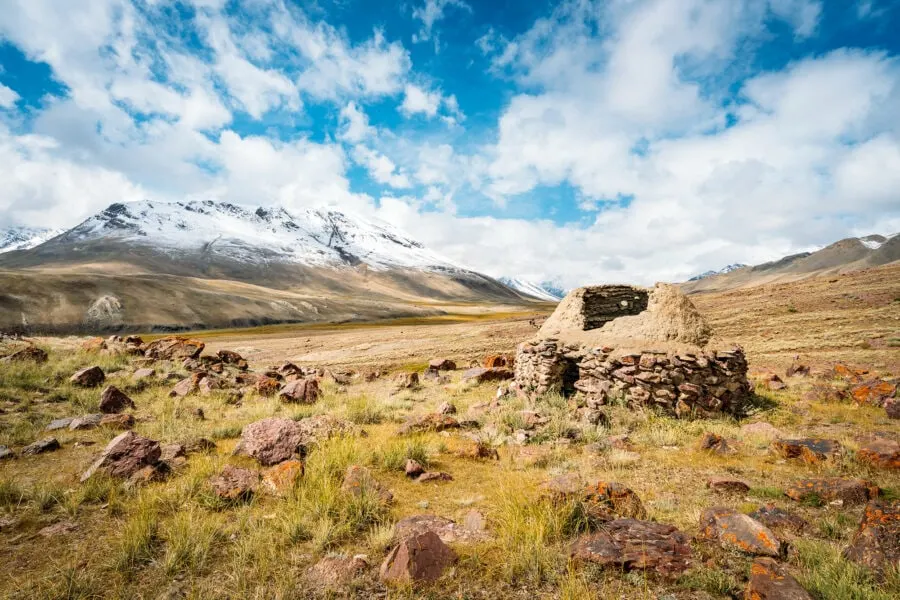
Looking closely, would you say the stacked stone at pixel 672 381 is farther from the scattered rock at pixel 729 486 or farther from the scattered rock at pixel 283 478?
the scattered rock at pixel 283 478

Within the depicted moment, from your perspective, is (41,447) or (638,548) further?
(41,447)

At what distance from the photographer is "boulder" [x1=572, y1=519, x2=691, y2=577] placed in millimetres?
3918

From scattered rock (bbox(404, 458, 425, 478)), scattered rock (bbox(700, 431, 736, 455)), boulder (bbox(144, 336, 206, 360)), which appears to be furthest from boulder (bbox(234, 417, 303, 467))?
boulder (bbox(144, 336, 206, 360))

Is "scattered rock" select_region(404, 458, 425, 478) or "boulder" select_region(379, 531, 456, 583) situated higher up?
"boulder" select_region(379, 531, 456, 583)

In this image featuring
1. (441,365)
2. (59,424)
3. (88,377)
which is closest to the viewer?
(59,424)

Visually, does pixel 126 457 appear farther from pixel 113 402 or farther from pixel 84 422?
pixel 113 402

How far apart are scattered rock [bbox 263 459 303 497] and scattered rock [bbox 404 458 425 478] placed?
1737 mm

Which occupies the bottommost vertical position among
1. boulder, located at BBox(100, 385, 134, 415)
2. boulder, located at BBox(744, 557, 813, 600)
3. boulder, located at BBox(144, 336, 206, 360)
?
boulder, located at BBox(744, 557, 813, 600)

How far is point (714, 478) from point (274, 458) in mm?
7295

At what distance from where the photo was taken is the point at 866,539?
3.83 m

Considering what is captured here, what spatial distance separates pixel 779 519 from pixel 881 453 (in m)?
3.05

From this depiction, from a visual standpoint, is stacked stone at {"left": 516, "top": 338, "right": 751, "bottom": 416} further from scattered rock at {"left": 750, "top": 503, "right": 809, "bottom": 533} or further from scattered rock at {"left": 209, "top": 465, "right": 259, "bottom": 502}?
scattered rock at {"left": 209, "top": 465, "right": 259, "bottom": 502}

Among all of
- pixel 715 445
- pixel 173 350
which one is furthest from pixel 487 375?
pixel 173 350

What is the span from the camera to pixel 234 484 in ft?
19.0
